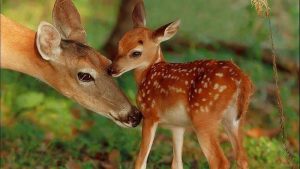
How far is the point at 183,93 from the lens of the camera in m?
5.80

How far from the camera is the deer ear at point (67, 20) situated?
6.50 meters

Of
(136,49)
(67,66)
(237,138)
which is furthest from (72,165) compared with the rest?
(237,138)

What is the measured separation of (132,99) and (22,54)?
3154mm

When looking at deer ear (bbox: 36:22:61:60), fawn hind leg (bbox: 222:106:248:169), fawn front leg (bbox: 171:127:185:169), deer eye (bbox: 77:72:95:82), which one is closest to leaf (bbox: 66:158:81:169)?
fawn front leg (bbox: 171:127:185:169)

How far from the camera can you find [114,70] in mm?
6102

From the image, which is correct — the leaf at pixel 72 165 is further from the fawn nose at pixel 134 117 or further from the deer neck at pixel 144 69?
the fawn nose at pixel 134 117

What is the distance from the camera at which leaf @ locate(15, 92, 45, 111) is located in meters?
9.10

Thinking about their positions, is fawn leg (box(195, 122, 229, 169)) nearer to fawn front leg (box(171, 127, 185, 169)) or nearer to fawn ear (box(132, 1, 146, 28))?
fawn front leg (box(171, 127, 185, 169))

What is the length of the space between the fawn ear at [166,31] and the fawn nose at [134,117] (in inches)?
22.1

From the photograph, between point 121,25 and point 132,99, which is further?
point 121,25

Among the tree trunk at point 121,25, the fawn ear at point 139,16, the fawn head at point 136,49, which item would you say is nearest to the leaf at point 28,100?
the tree trunk at point 121,25

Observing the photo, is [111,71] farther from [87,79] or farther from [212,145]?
[212,145]

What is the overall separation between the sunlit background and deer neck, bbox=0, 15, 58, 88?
111 centimetres

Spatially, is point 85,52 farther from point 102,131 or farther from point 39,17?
point 39,17
